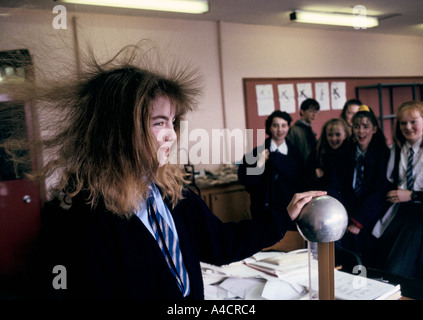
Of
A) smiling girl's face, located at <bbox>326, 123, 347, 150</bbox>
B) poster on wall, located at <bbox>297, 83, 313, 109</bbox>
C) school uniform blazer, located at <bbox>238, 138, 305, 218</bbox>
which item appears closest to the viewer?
school uniform blazer, located at <bbox>238, 138, 305, 218</bbox>

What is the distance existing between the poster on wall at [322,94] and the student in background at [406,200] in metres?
2.62

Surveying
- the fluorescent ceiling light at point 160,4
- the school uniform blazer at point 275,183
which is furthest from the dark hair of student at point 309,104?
the school uniform blazer at point 275,183

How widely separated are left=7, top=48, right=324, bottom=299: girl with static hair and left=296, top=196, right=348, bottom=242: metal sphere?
108 millimetres

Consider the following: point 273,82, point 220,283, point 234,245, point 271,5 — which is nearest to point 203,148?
point 273,82

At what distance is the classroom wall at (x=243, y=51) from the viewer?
353 centimetres

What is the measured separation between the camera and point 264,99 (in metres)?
4.42

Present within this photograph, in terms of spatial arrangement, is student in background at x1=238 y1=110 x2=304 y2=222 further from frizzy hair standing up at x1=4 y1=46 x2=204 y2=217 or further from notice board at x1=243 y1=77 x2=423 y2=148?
notice board at x1=243 y1=77 x2=423 y2=148

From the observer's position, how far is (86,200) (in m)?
0.81

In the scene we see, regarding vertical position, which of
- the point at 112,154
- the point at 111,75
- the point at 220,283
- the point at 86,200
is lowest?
the point at 220,283

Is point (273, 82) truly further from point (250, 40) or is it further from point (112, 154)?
point (112, 154)

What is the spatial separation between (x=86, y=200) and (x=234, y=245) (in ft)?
1.48

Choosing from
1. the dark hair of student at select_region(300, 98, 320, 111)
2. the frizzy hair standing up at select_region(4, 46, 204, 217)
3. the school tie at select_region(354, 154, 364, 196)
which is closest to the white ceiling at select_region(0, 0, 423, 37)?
the dark hair of student at select_region(300, 98, 320, 111)

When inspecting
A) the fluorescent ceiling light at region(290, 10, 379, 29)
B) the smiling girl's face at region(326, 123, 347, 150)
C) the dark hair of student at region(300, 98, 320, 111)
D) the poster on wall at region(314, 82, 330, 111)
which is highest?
the fluorescent ceiling light at region(290, 10, 379, 29)

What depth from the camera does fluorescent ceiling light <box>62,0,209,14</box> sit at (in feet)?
9.26
